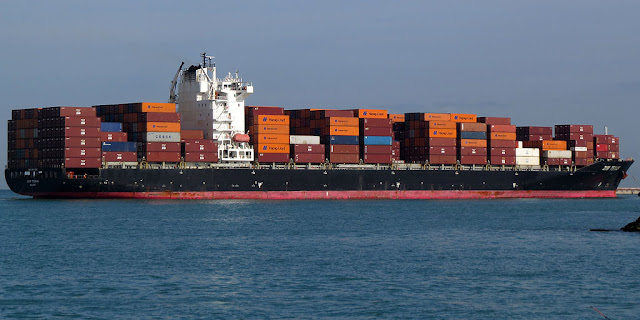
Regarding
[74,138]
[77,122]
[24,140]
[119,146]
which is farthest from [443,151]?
[24,140]

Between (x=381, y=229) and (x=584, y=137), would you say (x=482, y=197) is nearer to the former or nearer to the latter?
(x=584, y=137)

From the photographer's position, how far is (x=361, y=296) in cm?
2897

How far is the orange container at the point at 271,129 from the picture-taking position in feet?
287

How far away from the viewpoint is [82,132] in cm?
7838

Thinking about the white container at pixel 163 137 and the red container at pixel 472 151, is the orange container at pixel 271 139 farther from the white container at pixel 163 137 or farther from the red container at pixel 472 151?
the red container at pixel 472 151

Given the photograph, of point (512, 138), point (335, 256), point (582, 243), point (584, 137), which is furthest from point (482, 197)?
point (335, 256)

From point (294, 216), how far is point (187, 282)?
32276 millimetres

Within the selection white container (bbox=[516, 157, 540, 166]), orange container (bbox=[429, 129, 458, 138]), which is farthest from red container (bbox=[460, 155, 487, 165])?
white container (bbox=[516, 157, 540, 166])

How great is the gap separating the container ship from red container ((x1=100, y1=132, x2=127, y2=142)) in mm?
131

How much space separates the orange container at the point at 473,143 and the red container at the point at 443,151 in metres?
1.42

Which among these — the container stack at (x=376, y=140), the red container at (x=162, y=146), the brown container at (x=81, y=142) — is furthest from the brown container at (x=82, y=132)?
the container stack at (x=376, y=140)

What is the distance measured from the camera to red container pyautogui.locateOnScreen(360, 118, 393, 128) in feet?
302

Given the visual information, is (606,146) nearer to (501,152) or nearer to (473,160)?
(501,152)

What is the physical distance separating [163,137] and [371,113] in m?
24.1
